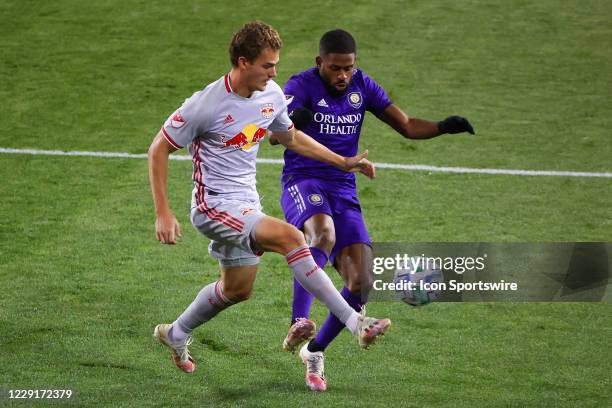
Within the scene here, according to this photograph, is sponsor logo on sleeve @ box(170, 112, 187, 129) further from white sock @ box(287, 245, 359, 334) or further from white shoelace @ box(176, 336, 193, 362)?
white shoelace @ box(176, 336, 193, 362)

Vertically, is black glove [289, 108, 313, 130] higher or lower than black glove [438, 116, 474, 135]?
higher

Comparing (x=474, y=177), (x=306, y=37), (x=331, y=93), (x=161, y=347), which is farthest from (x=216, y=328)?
(x=306, y=37)

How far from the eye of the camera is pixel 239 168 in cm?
696

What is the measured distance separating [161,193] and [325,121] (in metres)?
1.83

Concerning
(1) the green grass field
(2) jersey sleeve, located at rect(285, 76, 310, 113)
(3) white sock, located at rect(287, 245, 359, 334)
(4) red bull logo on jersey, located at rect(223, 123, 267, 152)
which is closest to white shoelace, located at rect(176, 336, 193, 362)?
(1) the green grass field

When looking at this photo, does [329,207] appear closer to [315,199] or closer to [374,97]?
[315,199]

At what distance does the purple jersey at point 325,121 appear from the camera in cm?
794

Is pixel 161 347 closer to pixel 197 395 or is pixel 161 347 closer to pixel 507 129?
pixel 197 395

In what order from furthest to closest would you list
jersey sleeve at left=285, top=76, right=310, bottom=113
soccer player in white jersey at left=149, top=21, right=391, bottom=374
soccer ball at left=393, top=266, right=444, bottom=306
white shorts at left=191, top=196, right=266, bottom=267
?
soccer ball at left=393, top=266, right=444, bottom=306, jersey sleeve at left=285, top=76, right=310, bottom=113, white shorts at left=191, top=196, right=266, bottom=267, soccer player in white jersey at left=149, top=21, right=391, bottom=374

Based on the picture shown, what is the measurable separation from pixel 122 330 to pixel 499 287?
322cm

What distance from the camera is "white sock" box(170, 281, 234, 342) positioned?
23.6 ft

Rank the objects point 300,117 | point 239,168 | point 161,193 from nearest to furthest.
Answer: point 161,193 < point 239,168 < point 300,117

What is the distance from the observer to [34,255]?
9.66m

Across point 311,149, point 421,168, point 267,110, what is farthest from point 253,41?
point 421,168
